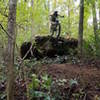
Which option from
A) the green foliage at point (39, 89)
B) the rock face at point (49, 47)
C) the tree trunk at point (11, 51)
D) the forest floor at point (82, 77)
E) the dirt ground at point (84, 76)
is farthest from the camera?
the rock face at point (49, 47)

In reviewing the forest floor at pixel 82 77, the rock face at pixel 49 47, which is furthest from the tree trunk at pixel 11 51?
the rock face at pixel 49 47

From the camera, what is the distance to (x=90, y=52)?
8.19m

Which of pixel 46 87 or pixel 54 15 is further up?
pixel 54 15

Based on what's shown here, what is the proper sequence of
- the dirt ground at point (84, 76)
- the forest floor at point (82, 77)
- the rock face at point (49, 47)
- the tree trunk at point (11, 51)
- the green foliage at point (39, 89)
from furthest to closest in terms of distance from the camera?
the rock face at point (49, 47) < the dirt ground at point (84, 76) < the forest floor at point (82, 77) < the green foliage at point (39, 89) < the tree trunk at point (11, 51)

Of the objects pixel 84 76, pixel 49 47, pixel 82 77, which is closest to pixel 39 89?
pixel 82 77

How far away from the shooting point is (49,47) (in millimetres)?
9766

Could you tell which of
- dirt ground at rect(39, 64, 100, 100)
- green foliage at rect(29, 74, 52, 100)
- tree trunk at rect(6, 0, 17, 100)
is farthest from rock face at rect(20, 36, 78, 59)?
tree trunk at rect(6, 0, 17, 100)

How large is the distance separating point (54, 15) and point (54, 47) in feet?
5.85

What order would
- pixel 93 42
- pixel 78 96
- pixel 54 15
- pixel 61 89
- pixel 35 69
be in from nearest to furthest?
pixel 78 96 → pixel 61 89 → pixel 35 69 → pixel 93 42 → pixel 54 15

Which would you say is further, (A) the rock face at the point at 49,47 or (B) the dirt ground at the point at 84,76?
(A) the rock face at the point at 49,47

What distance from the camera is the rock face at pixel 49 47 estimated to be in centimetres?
969

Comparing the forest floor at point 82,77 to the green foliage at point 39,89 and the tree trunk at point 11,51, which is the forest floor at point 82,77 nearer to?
the green foliage at point 39,89

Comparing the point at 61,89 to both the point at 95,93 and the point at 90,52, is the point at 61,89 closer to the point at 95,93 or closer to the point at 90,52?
the point at 95,93

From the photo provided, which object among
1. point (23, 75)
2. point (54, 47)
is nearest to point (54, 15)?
point (54, 47)
